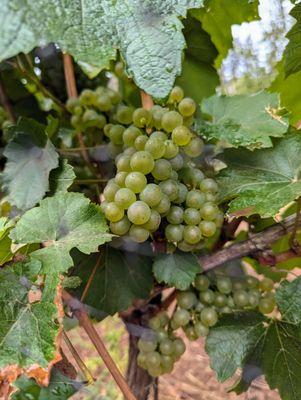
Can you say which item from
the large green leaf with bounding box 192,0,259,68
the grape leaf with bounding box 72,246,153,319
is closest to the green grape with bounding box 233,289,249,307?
the grape leaf with bounding box 72,246,153,319

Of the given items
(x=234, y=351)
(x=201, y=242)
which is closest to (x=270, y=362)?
(x=234, y=351)

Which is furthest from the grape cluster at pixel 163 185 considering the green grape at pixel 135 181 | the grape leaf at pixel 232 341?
the grape leaf at pixel 232 341

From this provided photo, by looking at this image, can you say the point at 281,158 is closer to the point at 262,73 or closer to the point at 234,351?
the point at 234,351

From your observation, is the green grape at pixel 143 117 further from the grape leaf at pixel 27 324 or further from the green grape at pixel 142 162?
the grape leaf at pixel 27 324

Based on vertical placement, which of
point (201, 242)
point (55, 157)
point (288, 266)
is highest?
point (55, 157)

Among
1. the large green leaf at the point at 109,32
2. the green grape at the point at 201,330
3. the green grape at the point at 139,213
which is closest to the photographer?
the large green leaf at the point at 109,32
